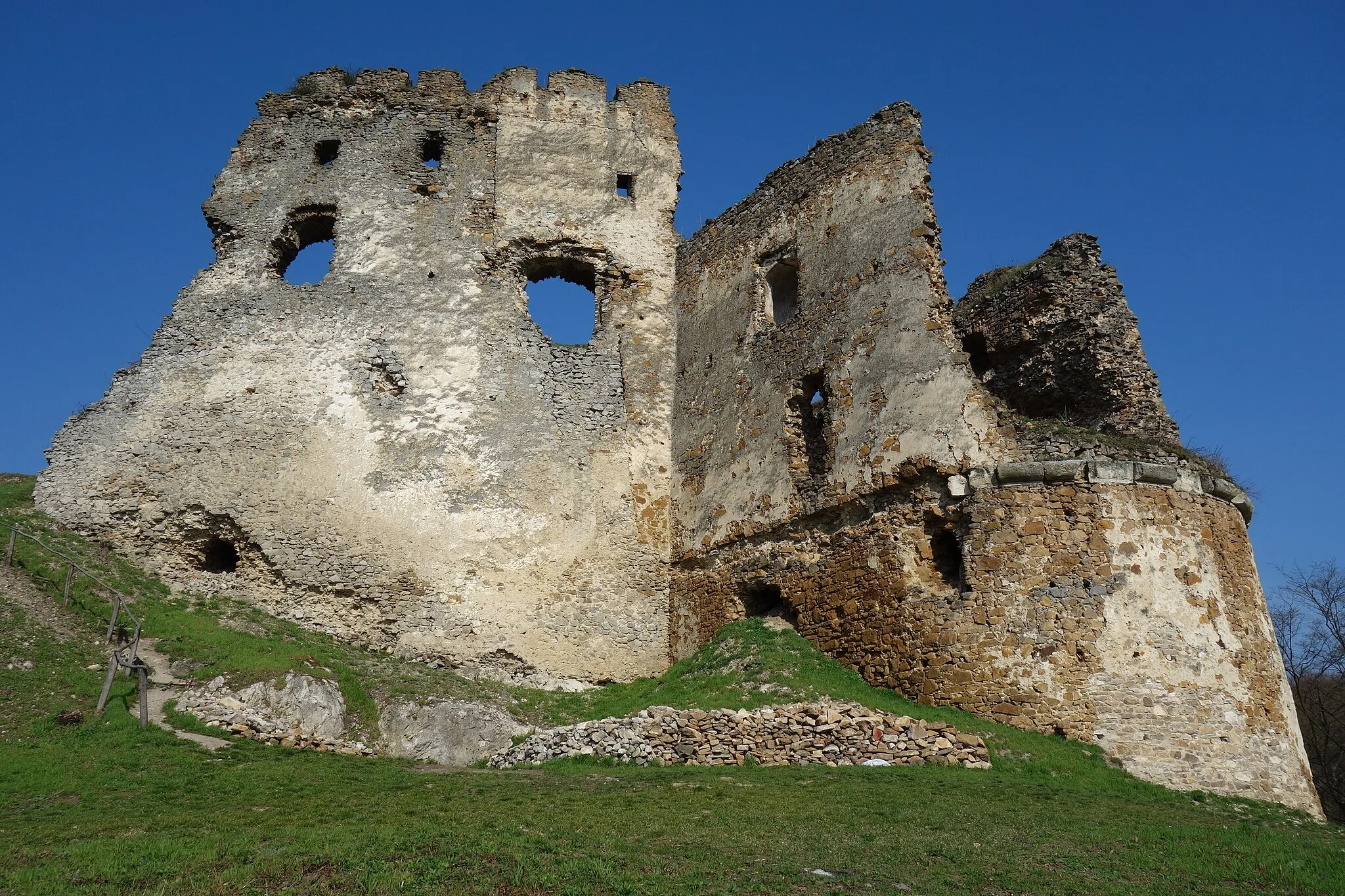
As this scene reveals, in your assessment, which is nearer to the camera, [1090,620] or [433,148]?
Result: [1090,620]

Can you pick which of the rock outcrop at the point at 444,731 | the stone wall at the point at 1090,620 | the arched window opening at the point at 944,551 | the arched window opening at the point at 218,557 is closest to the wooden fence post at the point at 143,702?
the rock outcrop at the point at 444,731

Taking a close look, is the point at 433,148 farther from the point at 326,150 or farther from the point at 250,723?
the point at 250,723

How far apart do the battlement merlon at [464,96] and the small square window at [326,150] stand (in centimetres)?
68

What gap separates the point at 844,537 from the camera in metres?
14.4

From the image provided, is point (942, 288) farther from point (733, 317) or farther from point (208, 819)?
point (208, 819)

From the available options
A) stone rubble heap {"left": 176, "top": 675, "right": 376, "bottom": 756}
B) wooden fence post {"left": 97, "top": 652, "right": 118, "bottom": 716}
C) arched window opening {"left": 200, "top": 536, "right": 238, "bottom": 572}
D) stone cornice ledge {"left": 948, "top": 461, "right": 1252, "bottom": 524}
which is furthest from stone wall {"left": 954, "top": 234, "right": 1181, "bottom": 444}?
wooden fence post {"left": 97, "top": 652, "right": 118, "bottom": 716}

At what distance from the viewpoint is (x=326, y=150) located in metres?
19.9

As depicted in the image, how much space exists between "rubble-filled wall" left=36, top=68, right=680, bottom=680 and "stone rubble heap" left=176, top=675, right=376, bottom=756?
11.1 feet

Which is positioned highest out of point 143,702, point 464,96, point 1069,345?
point 464,96

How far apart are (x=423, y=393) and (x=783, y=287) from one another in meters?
6.38

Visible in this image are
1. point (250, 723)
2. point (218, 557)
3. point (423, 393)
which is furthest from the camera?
point (423, 393)

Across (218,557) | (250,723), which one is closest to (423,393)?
(218,557)

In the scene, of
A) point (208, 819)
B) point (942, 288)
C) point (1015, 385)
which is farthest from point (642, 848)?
point (1015, 385)

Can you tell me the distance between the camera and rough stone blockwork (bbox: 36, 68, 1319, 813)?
1223cm
